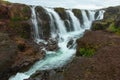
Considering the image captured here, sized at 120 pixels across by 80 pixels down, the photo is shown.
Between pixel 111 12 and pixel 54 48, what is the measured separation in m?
17.1

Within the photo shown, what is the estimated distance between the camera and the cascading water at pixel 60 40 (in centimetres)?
2115

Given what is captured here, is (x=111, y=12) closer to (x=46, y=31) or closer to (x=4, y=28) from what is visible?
(x=46, y=31)

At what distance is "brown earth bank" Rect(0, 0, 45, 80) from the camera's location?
20297 millimetres

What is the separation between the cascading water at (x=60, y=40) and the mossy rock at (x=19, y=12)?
2.47ft

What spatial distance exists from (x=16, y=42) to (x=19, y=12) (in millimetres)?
6838

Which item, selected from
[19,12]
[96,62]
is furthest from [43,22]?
[96,62]

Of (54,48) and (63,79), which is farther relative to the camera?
(54,48)

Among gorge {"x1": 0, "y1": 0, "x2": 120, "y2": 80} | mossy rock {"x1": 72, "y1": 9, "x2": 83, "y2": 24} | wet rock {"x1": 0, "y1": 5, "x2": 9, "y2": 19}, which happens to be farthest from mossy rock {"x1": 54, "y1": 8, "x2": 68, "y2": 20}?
wet rock {"x1": 0, "y1": 5, "x2": 9, "y2": 19}

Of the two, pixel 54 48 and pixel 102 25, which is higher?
pixel 102 25

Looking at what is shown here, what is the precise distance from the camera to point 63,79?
42.6ft

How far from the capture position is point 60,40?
30.0 m

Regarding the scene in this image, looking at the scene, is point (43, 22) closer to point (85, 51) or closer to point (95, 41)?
point (95, 41)

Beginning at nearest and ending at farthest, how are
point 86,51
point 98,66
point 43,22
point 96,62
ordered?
point 98,66
point 96,62
point 86,51
point 43,22

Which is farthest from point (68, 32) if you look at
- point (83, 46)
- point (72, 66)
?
point (72, 66)
